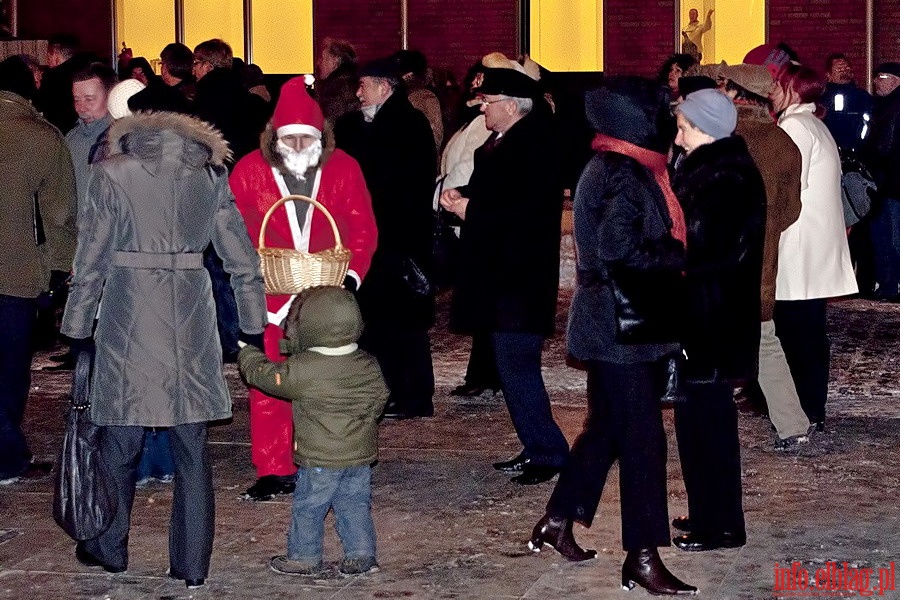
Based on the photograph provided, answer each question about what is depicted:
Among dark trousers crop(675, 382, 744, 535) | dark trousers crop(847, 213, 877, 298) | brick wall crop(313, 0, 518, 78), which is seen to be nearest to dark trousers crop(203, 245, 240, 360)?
dark trousers crop(675, 382, 744, 535)

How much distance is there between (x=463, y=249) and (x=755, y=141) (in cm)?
163

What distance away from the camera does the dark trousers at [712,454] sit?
682 cm

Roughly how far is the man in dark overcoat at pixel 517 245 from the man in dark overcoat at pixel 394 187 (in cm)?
113

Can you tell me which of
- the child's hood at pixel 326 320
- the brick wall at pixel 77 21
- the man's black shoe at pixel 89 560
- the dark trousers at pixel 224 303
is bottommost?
the man's black shoe at pixel 89 560

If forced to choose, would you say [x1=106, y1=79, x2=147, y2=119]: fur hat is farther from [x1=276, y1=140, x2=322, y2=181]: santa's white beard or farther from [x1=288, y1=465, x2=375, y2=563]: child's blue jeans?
[x1=288, y1=465, x2=375, y2=563]: child's blue jeans

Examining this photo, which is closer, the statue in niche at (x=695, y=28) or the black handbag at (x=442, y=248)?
the black handbag at (x=442, y=248)

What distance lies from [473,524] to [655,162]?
1.96 m

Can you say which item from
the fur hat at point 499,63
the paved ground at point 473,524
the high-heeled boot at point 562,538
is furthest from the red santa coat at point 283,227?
the high-heeled boot at point 562,538

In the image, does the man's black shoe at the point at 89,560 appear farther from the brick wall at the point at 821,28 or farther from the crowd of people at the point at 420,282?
the brick wall at the point at 821,28

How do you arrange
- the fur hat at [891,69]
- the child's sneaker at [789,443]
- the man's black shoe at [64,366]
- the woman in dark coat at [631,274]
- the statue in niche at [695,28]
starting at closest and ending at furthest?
the woman in dark coat at [631,274] → the child's sneaker at [789,443] → the man's black shoe at [64,366] → the fur hat at [891,69] → the statue in niche at [695,28]

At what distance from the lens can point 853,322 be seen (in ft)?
42.6

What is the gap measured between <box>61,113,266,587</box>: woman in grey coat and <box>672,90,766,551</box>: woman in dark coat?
188 cm

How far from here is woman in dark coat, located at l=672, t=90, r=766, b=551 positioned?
660 centimetres

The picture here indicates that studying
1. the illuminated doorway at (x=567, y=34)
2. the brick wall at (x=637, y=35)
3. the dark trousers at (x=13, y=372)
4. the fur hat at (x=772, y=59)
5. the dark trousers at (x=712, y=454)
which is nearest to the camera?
the dark trousers at (x=712, y=454)
